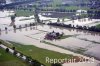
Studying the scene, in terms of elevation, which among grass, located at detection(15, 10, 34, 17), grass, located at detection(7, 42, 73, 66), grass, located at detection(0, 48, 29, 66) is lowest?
grass, located at detection(7, 42, 73, 66)

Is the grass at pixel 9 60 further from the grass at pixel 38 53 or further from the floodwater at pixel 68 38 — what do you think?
the floodwater at pixel 68 38

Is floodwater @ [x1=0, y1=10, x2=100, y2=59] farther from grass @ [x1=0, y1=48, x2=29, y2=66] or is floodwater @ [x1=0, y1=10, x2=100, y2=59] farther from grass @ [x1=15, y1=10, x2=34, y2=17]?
grass @ [x1=15, y1=10, x2=34, y2=17]

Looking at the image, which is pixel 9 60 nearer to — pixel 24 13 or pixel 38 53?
pixel 38 53

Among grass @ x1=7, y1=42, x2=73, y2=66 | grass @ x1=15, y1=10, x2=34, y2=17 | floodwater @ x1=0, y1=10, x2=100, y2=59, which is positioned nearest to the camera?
grass @ x1=7, y1=42, x2=73, y2=66

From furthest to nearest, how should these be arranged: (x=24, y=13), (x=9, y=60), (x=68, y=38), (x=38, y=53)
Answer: (x=24, y=13)
(x=68, y=38)
(x=38, y=53)
(x=9, y=60)

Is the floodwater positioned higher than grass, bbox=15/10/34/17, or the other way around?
grass, bbox=15/10/34/17

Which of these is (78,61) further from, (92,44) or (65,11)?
(65,11)

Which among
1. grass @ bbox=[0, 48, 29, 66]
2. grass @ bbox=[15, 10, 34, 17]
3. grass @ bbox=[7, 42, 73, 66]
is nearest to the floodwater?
grass @ bbox=[7, 42, 73, 66]

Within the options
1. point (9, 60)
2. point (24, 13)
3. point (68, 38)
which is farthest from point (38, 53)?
point (24, 13)

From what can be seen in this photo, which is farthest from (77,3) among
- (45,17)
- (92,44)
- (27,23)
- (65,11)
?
(92,44)
